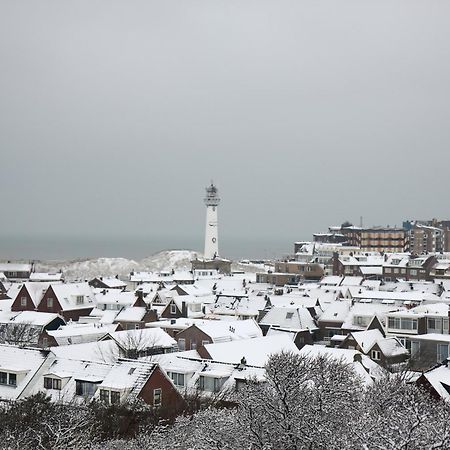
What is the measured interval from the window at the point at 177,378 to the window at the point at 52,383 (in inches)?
204

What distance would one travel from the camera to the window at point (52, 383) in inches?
1201

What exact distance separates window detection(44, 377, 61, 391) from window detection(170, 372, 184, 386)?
17.0 feet

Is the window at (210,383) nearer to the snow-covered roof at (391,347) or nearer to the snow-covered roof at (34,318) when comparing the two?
the snow-covered roof at (391,347)

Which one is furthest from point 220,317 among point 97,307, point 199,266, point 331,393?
point 199,266

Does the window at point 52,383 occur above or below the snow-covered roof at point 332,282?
below

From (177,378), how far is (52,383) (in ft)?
18.0

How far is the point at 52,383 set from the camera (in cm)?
3080

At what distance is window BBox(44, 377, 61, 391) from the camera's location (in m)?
30.5

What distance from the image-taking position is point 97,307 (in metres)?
63.2

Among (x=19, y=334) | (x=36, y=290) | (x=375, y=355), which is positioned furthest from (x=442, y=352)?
(x=36, y=290)

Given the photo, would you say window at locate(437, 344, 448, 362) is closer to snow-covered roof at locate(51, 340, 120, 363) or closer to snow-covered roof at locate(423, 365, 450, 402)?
snow-covered roof at locate(423, 365, 450, 402)

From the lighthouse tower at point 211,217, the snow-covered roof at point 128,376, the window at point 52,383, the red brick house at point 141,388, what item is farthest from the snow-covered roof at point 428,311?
the lighthouse tower at point 211,217

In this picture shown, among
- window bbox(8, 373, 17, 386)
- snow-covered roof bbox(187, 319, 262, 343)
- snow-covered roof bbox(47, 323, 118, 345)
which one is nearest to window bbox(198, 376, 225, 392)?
window bbox(8, 373, 17, 386)

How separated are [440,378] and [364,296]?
112 feet
